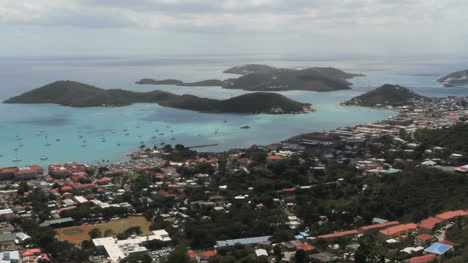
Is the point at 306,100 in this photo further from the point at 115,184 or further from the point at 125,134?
the point at 115,184

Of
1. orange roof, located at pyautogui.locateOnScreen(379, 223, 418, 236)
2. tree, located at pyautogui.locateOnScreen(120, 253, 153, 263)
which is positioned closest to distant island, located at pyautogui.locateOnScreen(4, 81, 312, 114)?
orange roof, located at pyautogui.locateOnScreen(379, 223, 418, 236)

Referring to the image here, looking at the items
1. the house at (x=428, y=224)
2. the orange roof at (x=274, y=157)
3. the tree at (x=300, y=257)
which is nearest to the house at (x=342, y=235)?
the tree at (x=300, y=257)

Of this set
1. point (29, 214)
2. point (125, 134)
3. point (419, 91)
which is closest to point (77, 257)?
point (29, 214)

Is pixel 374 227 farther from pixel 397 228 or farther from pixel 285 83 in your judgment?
pixel 285 83

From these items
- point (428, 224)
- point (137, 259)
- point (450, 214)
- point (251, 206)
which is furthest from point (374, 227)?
point (137, 259)

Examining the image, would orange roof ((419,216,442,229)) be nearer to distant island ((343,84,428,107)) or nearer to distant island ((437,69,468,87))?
distant island ((343,84,428,107))
